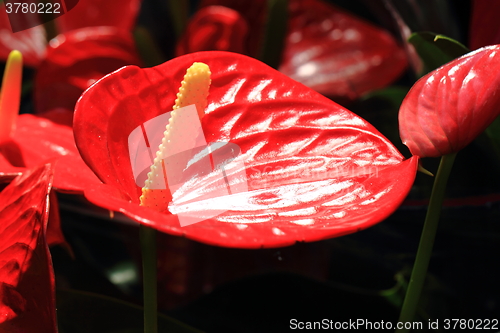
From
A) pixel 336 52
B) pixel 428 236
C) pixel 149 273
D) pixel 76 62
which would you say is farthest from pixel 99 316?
pixel 336 52

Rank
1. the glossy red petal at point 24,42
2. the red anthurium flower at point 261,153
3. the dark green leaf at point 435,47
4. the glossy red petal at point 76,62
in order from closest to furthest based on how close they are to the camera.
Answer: the red anthurium flower at point 261,153, the dark green leaf at point 435,47, the glossy red petal at point 76,62, the glossy red petal at point 24,42

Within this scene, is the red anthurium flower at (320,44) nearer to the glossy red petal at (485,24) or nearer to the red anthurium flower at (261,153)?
the glossy red petal at (485,24)

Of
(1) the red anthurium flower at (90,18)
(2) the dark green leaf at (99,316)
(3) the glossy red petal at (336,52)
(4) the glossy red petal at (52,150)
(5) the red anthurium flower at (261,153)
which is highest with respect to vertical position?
(5) the red anthurium flower at (261,153)

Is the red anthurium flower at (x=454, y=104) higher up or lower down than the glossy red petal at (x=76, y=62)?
higher up

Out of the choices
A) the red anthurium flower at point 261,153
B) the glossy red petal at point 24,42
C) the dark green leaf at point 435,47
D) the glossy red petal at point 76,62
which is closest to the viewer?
the red anthurium flower at point 261,153

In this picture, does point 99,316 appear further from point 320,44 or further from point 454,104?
point 320,44

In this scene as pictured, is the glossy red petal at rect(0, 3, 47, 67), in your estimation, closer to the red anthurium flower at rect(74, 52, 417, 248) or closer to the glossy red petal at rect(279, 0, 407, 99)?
the glossy red petal at rect(279, 0, 407, 99)

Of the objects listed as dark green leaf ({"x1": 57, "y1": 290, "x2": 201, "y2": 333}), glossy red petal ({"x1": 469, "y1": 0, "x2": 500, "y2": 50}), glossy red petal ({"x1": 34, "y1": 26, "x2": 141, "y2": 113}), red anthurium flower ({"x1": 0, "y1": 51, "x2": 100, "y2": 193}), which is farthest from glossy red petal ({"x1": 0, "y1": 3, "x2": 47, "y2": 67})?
glossy red petal ({"x1": 469, "y1": 0, "x2": 500, "y2": 50})

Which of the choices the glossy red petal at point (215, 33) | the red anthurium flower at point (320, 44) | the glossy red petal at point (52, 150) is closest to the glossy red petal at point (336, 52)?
the red anthurium flower at point (320, 44)
